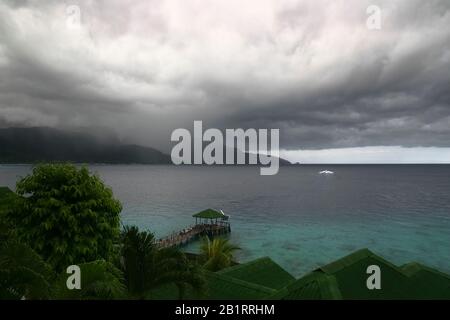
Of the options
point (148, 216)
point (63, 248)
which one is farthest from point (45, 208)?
point (148, 216)

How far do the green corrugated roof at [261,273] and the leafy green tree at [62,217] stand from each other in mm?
7129

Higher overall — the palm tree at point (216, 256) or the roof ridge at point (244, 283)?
the roof ridge at point (244, 283)

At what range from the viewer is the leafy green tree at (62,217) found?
48.3ft

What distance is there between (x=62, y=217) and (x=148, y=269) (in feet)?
19.3

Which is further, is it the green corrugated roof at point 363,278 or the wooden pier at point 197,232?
the wooden pier at point 197,232

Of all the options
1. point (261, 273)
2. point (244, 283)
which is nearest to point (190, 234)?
point (261, 273)

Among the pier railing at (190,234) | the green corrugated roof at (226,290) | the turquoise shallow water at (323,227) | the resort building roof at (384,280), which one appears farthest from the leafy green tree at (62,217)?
the pier railing at (190,234)

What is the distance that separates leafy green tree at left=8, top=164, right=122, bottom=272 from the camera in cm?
1471

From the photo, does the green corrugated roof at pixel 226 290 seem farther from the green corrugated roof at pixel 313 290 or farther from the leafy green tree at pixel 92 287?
the leafy green tree at pixel 92 287

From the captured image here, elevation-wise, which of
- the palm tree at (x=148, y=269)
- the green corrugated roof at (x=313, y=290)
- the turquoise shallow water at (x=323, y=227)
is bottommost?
the turquoise shallow water at (x=323, y=227)

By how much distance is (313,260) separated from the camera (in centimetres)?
3944
